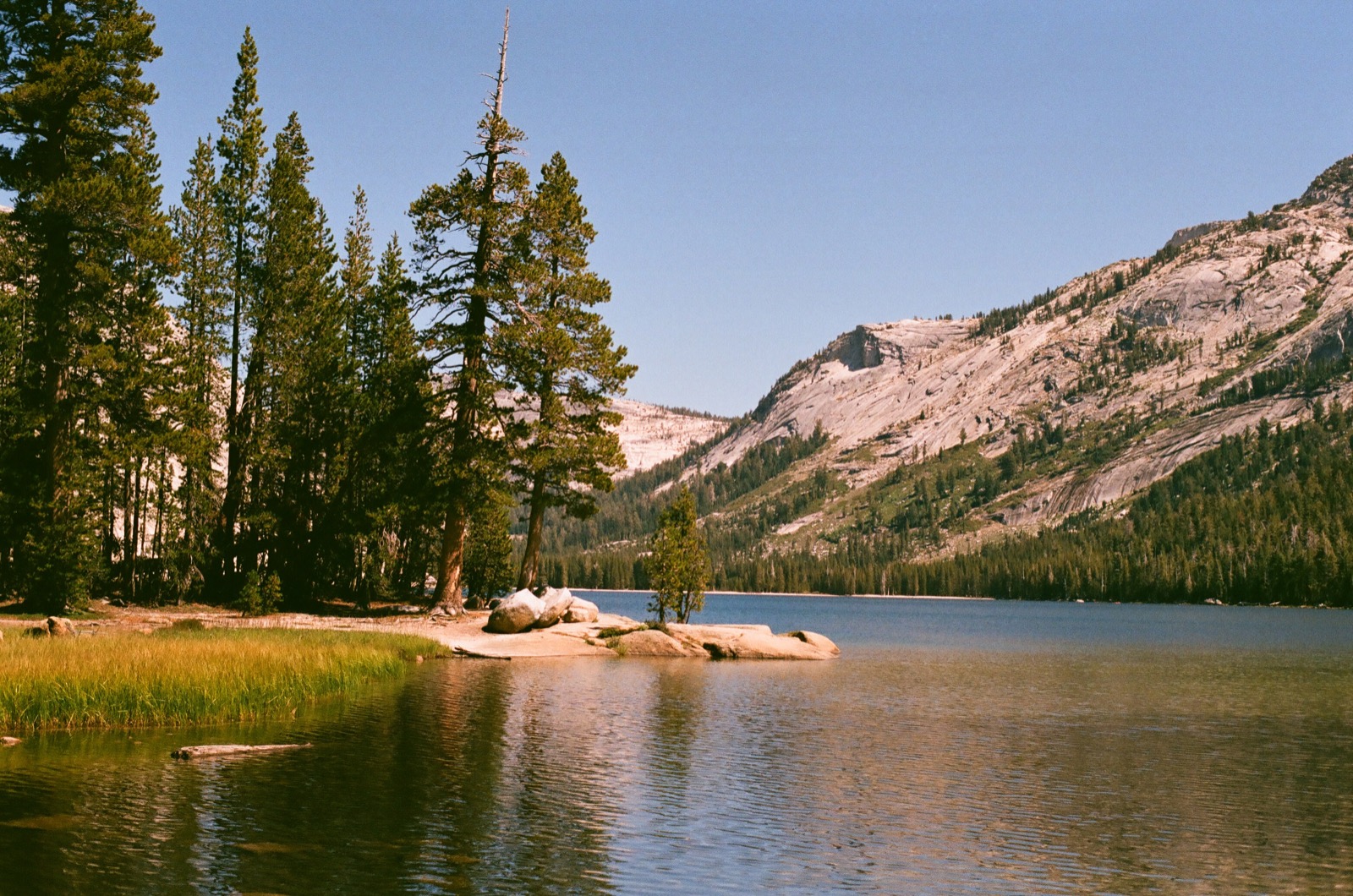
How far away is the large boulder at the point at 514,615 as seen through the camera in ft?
184

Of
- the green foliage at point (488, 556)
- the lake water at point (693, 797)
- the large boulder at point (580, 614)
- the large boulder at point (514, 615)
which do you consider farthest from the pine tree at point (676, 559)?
the lake water at point (693, 797)

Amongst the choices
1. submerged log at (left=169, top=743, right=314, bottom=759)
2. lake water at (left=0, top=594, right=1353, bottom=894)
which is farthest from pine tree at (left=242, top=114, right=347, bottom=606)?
submerged log at (left=169, top=743, right=314, bottom=759)

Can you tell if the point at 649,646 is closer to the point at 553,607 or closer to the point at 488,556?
the point at 553,607

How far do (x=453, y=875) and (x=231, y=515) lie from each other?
1805 inches

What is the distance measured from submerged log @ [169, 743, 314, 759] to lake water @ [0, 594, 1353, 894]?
42cm

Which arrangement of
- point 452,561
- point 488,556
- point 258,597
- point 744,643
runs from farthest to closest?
point 488,556 → point 744,643 → point 452,561 → point 258,597

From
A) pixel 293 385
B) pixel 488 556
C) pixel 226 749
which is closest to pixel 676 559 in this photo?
pixel 488 556

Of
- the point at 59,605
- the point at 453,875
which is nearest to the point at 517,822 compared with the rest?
the point at 453,875

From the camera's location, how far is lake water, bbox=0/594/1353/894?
17312mm

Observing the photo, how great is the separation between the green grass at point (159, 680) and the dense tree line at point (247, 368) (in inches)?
594

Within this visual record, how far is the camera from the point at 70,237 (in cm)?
4603

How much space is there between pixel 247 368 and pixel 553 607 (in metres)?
21.1

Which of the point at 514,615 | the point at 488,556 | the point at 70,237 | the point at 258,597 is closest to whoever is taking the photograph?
the point at 70,237

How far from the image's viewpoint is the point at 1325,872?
737 inches
